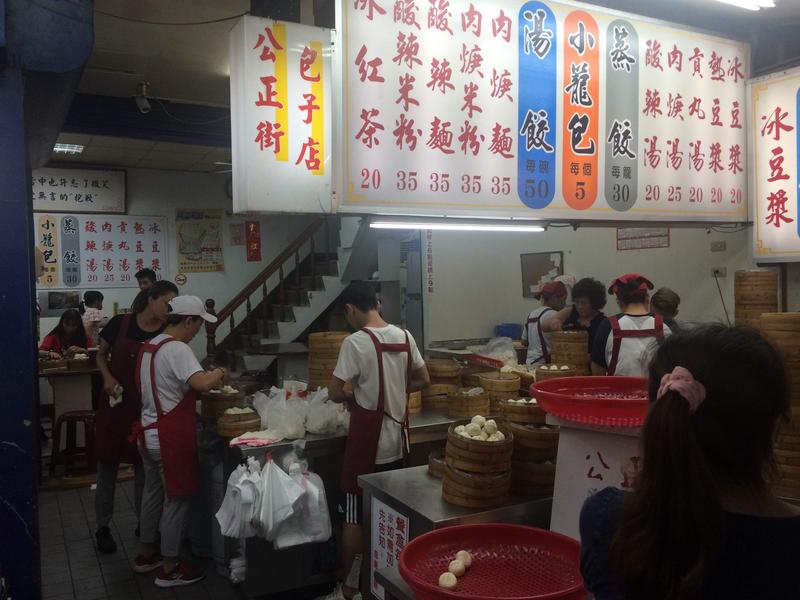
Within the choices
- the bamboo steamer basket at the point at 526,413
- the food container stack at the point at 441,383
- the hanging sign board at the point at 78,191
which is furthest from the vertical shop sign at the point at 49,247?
the bamboo steamer basket at the point at 526,413

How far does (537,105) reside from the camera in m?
3.08

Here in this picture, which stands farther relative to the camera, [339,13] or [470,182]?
[470,182]

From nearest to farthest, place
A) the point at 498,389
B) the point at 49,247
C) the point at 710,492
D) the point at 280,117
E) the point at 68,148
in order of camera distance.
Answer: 1. the point at 710,492
2. the point at 280,117
3. the point at 498,389
4. the point at 68,148
5. the point at 49,247

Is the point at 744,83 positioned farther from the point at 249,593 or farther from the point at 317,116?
the point at 249,593

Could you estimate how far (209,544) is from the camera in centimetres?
503

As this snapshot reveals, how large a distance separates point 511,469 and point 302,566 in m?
2.16

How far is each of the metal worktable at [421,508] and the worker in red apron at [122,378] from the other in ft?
7.85

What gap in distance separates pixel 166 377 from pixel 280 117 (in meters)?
2.35

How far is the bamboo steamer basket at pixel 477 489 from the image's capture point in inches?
106

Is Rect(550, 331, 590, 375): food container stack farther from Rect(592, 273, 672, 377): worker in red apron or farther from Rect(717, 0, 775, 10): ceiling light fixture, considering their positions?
Rect(717, 0, 775, 10): ceiling light fixture

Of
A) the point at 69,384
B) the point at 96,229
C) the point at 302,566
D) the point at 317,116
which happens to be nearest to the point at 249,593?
the point at 302,566

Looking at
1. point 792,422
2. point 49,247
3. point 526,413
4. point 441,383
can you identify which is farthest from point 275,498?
point 49,247

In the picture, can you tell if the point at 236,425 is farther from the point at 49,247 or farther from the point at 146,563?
the point at 49,247

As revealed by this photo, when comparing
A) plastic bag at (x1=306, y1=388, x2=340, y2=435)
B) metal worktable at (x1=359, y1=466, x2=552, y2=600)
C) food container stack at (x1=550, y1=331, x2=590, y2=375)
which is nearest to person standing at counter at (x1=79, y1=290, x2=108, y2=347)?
plastic bag at (x1=306, y1=388, x2=340, y2=435)
